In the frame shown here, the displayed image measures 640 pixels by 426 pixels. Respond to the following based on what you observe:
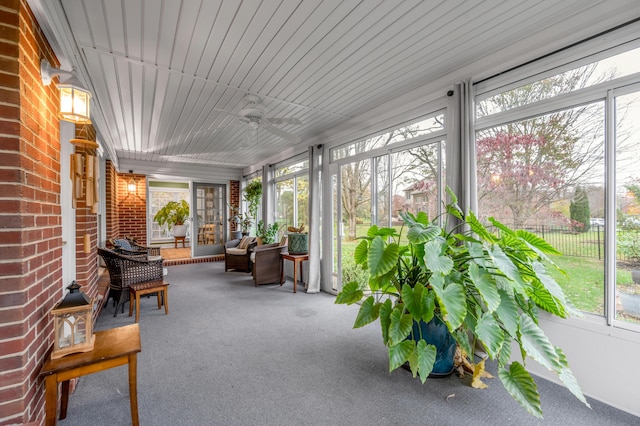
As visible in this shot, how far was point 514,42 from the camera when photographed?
2.29 m

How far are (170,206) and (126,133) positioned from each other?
4712 mm

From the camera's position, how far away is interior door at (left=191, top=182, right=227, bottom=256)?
7.61m

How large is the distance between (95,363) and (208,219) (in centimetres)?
661

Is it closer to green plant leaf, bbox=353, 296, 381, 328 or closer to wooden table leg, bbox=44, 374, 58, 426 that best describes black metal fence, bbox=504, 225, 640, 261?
green plant leaf, bbox=353, 296, 381, 328

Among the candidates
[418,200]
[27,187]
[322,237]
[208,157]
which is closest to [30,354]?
[27,187]

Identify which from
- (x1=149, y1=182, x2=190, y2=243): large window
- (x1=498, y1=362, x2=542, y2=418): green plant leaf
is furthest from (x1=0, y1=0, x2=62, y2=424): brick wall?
(x1=149, y1=182, x2=190, y2=243): large window

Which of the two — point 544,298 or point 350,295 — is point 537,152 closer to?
point 544,298

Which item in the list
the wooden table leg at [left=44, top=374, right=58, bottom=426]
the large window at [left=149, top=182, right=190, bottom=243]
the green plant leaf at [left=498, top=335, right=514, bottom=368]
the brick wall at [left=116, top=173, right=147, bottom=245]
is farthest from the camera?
the large window at [left=149, top=182, right=190, bottom=243]

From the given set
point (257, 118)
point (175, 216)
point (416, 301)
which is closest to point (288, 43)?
point (257, 118)

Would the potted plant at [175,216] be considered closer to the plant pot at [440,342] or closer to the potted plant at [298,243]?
the potted plant at [298,243]

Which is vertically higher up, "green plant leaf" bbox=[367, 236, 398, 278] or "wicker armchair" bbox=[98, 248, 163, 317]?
"green plant leaf" bbox=[367, 236, 398, 278]

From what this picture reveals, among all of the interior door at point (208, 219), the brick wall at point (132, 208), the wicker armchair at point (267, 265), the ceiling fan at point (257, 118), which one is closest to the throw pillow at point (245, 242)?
the wicker armchair at point (267, 265)

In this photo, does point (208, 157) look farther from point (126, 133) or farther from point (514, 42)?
point (514, 42)

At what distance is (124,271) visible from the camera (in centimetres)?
349
